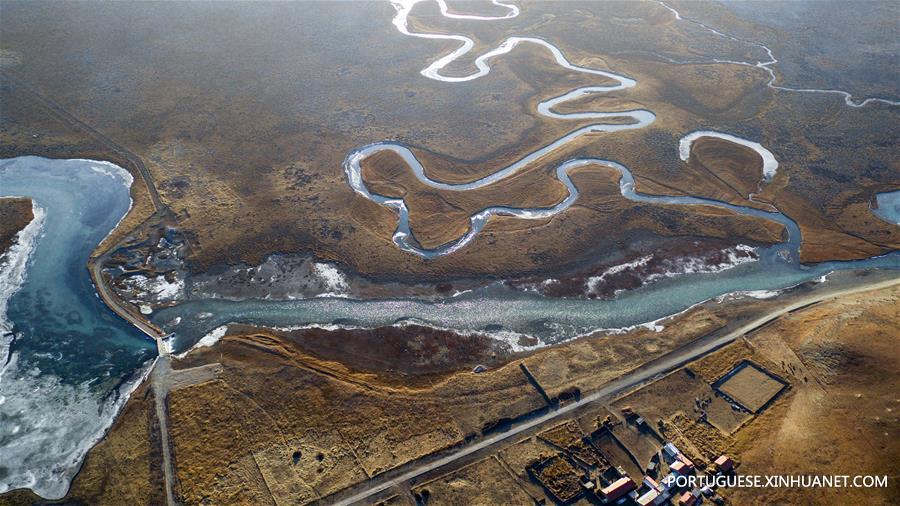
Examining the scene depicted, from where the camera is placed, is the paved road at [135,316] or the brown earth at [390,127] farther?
the brown earth at [390,127]

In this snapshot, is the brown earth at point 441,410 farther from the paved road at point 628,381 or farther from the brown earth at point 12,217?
the brown earth at point 12,217

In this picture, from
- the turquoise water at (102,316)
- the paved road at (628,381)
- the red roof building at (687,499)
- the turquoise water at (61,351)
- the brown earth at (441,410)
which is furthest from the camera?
the turquoise water at (102,316)

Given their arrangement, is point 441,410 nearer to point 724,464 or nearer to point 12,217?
point 724,464

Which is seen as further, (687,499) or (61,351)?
(61,351)

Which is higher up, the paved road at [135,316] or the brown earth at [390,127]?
the brown earth at [390,127]

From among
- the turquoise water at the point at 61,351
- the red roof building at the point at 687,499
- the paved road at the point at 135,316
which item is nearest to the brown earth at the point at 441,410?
the paved road at the point at 135,316

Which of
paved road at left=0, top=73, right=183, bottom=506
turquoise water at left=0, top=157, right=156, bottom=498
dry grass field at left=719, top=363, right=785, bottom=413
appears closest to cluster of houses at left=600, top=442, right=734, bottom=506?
dry grass field at left=719, top=363, right=785, bottom=413

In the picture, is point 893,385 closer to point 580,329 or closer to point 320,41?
point 580,329

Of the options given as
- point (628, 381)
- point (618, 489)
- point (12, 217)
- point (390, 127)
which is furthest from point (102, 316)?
point (628, 381)
